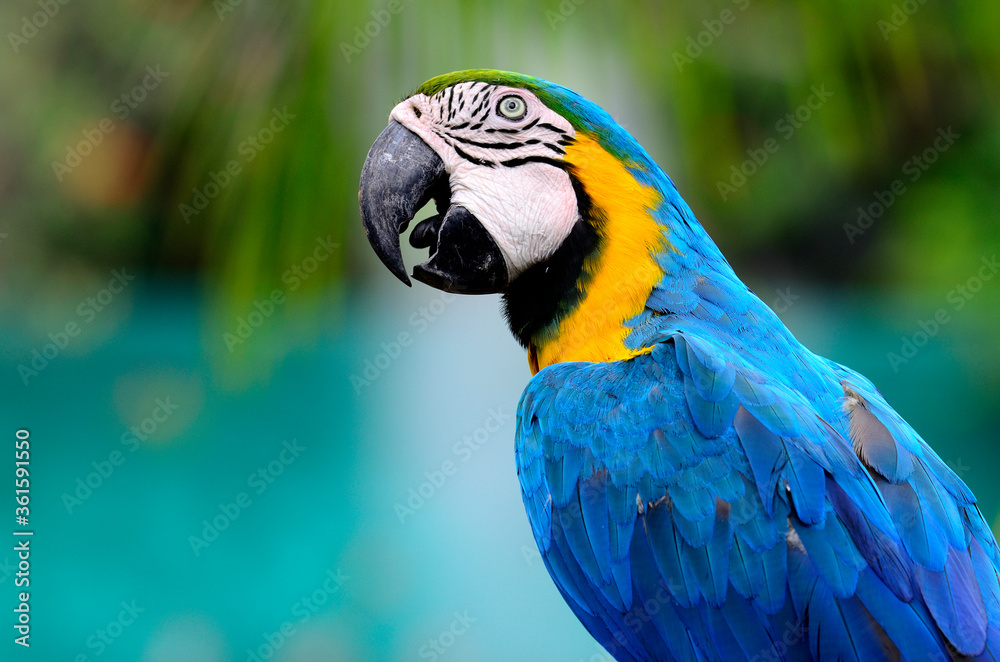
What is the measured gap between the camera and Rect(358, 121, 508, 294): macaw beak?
1.17 meters

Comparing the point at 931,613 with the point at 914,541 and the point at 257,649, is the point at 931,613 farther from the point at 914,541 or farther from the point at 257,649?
the point at 257,649

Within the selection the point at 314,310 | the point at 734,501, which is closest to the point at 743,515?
the point at 734,501

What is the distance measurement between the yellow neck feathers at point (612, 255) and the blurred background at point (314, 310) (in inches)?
35.4

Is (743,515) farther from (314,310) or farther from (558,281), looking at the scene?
(314,310)

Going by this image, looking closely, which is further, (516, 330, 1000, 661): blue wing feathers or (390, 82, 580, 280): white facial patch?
(390, 82, 580, 280): white facial patch

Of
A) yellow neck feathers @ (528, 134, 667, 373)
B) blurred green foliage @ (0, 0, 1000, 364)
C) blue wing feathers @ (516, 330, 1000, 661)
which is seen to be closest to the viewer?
blue wing feathers @ (516, 330, 1000, 661)

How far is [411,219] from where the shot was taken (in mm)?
1191

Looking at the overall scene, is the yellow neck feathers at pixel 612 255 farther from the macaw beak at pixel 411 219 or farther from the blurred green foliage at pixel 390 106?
the blurred green foliage at pixel 390 106

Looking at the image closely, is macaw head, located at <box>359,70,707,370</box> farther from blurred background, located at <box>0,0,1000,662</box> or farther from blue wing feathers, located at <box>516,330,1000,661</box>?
blurred background, located at <box>0,0,1000,662</box>

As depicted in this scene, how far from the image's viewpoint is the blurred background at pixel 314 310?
6.69 ft

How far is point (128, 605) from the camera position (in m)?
2.53

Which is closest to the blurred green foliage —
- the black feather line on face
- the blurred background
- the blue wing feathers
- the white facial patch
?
the blurred background

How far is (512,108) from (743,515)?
68cm

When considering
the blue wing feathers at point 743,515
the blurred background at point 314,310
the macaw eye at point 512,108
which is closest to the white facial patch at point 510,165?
the macaw eye at point 512,108
